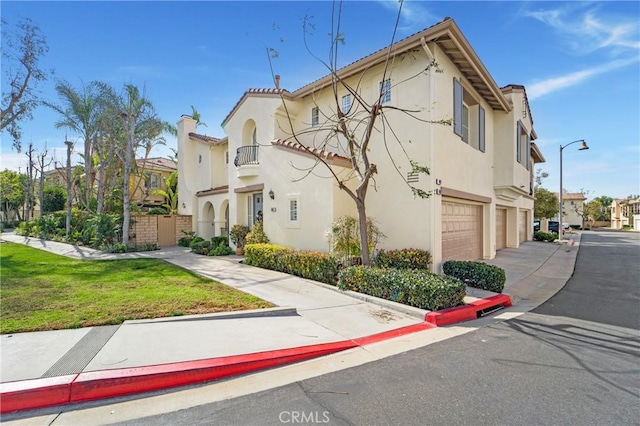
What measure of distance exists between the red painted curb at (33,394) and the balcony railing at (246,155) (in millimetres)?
11437

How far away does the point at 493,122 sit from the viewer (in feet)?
51.0

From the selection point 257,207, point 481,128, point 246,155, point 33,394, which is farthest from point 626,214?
point 33,394

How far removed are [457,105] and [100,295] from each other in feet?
39.4

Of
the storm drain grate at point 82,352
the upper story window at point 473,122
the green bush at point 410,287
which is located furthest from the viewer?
the upper story window at point 473,122

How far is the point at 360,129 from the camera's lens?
11.7 m

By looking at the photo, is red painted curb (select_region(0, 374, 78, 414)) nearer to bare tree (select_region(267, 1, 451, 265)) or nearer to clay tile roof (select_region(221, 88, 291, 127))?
bare tree (select_region(267, 1, 451, 265))

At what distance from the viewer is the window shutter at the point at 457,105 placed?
36.1ft

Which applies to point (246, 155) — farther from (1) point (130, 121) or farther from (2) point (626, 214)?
(2) point (626, 214)

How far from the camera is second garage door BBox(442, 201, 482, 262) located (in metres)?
11.3

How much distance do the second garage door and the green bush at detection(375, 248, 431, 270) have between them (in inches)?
72.1

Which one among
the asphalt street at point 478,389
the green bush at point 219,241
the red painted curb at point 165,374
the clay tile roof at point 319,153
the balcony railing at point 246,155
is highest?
the balcony railing at point 246,155

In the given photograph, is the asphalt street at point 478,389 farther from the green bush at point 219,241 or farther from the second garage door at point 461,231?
the green bush at point 219,241

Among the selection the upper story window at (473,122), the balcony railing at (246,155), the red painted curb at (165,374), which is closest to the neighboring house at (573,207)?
the upper story window at (473,122)

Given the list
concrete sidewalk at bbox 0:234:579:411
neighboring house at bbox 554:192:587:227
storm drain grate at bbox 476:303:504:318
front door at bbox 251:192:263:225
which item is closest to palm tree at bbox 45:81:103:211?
front door at bbox 251:192:263:225
